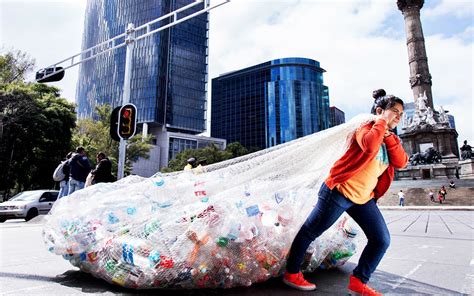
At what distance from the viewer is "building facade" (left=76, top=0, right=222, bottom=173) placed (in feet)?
225

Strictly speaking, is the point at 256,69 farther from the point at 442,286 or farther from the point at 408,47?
the point at 442,286

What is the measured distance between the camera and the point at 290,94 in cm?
8769

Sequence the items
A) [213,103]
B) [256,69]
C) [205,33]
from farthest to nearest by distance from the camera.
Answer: [213,103], [256,69], [205,33]

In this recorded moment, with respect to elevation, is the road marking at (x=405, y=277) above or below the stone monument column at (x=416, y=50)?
below

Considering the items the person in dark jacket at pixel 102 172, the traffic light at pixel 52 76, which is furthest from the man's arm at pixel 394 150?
the traffic light at pixel 52 76

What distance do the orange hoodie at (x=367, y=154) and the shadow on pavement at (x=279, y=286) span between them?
0.84m

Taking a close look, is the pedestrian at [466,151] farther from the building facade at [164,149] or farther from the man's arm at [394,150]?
the building facade at [164,149]

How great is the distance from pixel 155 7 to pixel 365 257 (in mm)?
75039

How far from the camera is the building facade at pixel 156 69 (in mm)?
68500

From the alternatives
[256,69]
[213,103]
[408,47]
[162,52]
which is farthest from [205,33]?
[408,47]

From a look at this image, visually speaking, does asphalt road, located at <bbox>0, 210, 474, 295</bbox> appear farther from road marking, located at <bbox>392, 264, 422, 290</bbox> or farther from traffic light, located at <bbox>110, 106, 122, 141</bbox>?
traffic light, located at <bbox>110, 106, 122, 141</bbox>

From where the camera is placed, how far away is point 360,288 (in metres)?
2.34

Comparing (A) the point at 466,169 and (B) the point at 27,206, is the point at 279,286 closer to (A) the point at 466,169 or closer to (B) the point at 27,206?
(B) the point at 27,206

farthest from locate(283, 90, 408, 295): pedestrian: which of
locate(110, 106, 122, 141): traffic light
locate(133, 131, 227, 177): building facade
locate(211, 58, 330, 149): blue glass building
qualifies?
locate(211, 58, 330, 149): blue glass building
